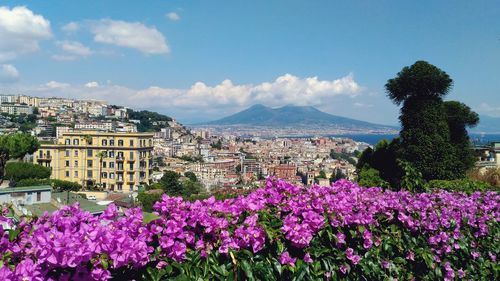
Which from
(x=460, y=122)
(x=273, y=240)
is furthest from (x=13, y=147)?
(x=273, y=240)

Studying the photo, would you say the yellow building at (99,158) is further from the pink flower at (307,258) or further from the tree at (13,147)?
the pink flower at (307,258)

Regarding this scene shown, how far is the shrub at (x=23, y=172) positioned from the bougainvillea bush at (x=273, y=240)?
4136 cm

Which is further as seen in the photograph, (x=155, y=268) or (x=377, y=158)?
(x=377, y=158)

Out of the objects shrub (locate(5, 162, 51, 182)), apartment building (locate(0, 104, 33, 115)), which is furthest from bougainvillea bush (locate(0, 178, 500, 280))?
apartment building (locate(0, 104, 33, 115))

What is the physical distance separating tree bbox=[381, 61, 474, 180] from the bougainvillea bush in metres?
10.5

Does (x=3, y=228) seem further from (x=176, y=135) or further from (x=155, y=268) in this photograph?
(x=176, y=135)

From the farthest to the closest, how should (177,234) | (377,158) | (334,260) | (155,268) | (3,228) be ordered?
(377,158)
(334,260)
(177,234)
(155,268)
(3,228)

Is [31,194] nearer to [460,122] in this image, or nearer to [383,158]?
[383,158]

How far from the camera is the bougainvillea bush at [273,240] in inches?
64.4

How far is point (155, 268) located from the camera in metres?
1.86

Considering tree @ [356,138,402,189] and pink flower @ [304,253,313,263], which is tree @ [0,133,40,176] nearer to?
tree @ [356,138,402,189]

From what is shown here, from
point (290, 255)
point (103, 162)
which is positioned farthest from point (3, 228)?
point (103, 162)

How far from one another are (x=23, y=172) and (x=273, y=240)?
42181 mm

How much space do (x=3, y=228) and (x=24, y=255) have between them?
21cm
